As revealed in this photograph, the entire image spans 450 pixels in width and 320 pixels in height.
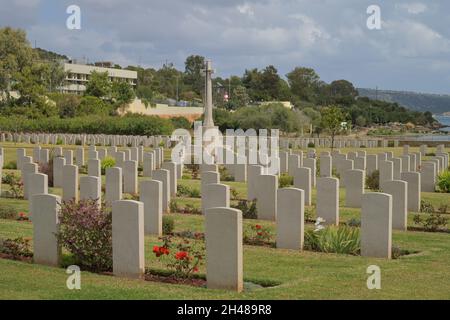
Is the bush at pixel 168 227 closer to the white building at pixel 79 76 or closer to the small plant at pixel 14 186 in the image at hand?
the small plant at pixel 14 186

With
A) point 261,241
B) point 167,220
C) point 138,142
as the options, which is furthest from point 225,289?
point 138,142

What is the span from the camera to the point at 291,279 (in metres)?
10.0

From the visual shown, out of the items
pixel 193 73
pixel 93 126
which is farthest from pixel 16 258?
pixel 193 73

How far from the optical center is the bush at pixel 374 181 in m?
22.5

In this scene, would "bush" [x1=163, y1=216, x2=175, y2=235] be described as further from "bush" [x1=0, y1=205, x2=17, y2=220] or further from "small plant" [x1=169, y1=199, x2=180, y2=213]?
"bush" [x1=0, y1=205, x2=17, y2=220]

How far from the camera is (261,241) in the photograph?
1327 cm

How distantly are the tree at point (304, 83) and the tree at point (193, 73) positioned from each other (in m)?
20.9

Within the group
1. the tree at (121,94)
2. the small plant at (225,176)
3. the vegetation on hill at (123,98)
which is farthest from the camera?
the tree at (121,94)

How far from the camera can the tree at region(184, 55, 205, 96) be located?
6206 inches

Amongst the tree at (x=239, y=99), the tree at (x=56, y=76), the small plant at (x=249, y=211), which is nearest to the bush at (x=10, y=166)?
the small plant at (x=249, y=211)

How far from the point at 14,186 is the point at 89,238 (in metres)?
11.6

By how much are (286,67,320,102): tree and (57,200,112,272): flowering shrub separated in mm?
137849

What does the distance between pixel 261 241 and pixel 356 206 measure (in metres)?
5.62
